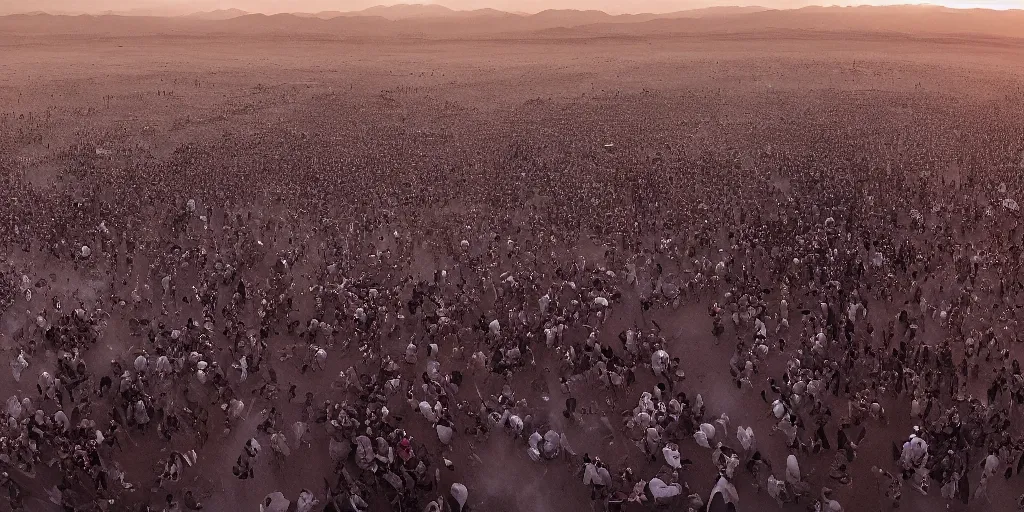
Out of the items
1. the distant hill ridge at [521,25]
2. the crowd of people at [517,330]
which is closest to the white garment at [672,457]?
the crowd of people at [517,330]

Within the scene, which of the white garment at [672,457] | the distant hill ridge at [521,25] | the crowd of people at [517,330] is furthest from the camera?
the distant hill ridge at [521,25]

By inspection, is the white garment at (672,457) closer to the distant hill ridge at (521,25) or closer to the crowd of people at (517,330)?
the crowd of people at (517,330)

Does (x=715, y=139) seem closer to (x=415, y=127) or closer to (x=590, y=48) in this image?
(x=415, y=127)

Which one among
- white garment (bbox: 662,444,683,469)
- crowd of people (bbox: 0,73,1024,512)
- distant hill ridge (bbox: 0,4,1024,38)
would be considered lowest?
white garment (bbox: 662,444,683,469)

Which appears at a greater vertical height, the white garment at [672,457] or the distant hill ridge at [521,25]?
the distant hill ridge at [521,25]

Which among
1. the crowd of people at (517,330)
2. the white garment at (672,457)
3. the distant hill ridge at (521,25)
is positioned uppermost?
the distant hill ridge at (521,25)

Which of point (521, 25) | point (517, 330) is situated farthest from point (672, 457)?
point (521, 25)

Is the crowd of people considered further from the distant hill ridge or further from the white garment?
the distant hill ridge

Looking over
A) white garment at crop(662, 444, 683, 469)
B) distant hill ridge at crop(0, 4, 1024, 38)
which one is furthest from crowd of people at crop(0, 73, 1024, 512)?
distant hill ridge at crop(0, 4, 1024, 38)

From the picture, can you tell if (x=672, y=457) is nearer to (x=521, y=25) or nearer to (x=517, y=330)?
(x=517, y=330)
